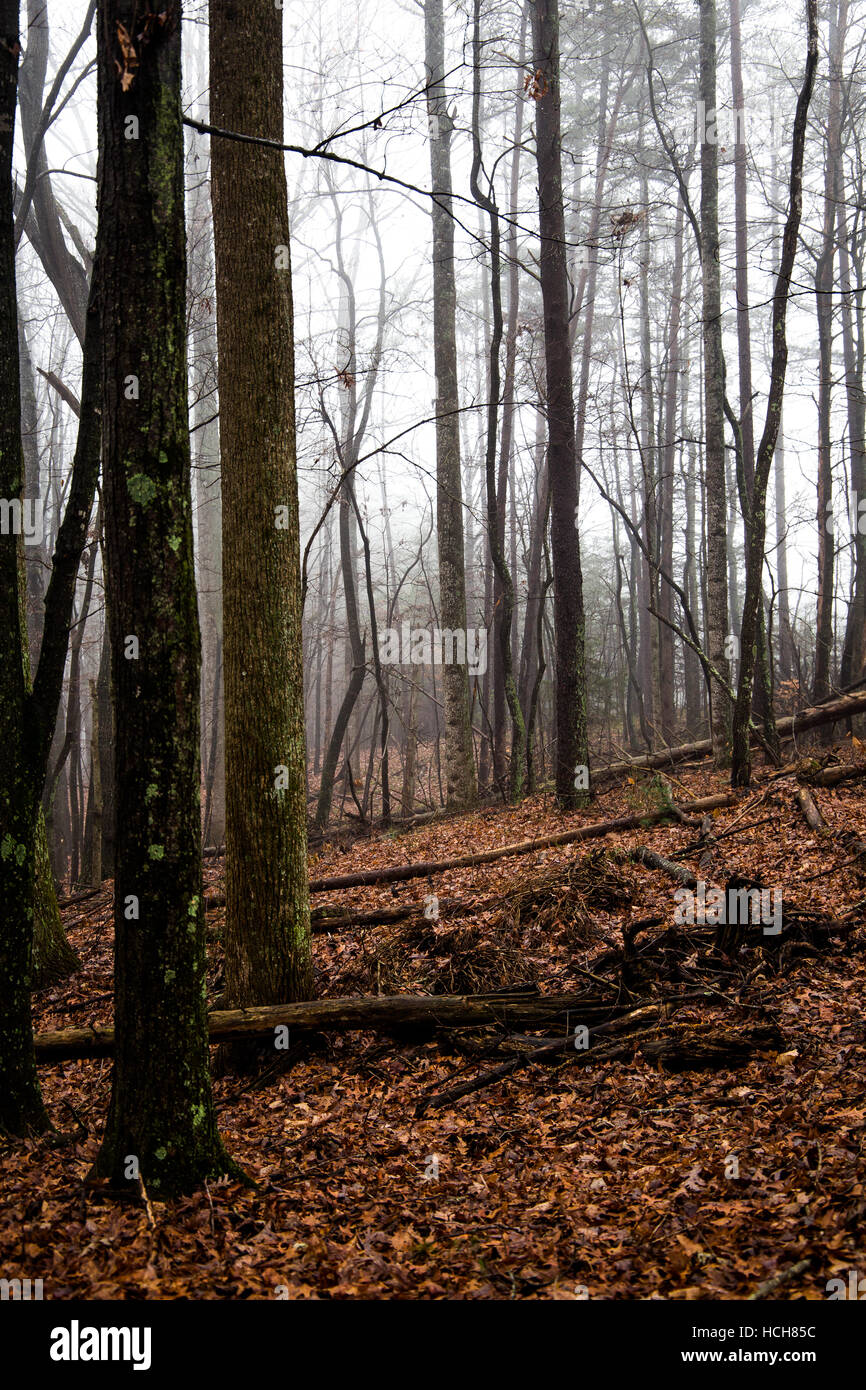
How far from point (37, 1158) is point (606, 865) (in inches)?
211

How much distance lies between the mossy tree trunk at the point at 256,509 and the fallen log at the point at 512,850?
4040 mm

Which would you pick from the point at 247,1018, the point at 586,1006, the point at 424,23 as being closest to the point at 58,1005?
the point at 247,1018

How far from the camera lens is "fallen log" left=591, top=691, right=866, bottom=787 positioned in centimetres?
1250

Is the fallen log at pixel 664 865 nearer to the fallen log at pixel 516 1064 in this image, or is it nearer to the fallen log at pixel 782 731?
the fallen log at pixel 516 1064

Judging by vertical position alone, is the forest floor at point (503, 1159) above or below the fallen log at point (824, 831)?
below

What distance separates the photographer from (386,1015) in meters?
5.65

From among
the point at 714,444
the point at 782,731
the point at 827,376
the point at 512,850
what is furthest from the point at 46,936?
the point at 827,376

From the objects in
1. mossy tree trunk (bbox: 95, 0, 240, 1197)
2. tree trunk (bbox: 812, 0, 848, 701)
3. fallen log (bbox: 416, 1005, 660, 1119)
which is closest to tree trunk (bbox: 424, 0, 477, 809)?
tree trunk (bbox: 812, 0, 848, 701)

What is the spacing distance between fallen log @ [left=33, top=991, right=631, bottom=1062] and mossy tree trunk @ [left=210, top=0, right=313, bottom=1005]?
0.80 ft

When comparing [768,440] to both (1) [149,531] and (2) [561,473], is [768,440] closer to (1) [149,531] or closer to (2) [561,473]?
(2) [561,473]

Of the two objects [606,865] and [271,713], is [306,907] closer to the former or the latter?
[271,713]

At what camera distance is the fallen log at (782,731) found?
12500 millimetres

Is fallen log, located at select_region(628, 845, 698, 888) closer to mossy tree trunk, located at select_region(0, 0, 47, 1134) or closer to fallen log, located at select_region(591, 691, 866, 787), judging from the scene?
fallen log, located at select_region(591, 691, 866, 787)

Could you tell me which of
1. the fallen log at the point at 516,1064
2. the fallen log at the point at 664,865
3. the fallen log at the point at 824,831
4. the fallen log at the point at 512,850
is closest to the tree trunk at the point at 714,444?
the fallen log at the point at 512,850
